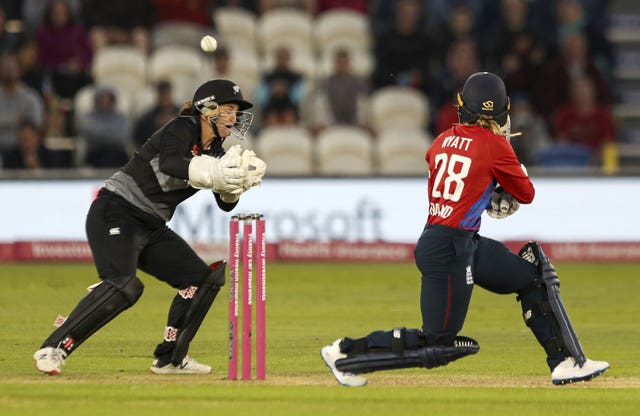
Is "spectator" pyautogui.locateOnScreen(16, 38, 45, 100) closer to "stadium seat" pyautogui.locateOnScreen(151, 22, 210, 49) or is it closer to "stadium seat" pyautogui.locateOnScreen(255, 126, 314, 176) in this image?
"stadium seat" pyautogui.locateOnScreen(151, 22, 210, 49)

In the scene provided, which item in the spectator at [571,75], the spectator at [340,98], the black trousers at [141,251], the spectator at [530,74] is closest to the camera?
the black trousers at [141,251]

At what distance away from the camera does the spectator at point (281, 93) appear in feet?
60.8

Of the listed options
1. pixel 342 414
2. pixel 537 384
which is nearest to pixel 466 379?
pixel 537 384

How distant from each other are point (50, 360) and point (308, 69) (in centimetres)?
1214

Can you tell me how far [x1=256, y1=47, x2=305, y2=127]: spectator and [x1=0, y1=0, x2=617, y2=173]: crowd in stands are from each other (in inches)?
0.7

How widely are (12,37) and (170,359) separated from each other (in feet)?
39.1

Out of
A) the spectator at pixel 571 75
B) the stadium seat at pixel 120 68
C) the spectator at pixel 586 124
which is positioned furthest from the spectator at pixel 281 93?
the spectator at pixel 586 124

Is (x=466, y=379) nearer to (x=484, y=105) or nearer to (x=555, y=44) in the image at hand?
(x=484, y=105)

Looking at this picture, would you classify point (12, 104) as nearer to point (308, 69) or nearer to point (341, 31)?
point (308, 69)

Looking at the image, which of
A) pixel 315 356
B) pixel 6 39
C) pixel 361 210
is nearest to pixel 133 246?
pixel 315 356

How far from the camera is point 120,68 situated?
19.2 metres

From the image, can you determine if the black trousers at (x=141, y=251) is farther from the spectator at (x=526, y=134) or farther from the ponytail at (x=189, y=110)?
the spectator at (x=526, y=134)

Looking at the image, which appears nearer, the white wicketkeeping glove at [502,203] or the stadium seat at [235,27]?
the white wicketkeeping glove at [502,203]

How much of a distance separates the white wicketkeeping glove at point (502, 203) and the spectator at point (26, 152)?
412 inches
